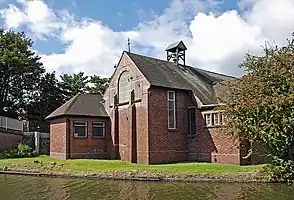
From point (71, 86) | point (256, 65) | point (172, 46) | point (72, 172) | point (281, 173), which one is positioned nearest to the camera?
point (281, 173)

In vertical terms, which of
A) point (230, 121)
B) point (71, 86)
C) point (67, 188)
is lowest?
point (67, 188)

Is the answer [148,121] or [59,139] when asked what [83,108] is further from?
[148,121]

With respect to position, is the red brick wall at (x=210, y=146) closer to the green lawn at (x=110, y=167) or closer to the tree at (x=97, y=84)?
the green lawn at (x=110, y=167)

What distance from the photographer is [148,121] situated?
29.8 metres

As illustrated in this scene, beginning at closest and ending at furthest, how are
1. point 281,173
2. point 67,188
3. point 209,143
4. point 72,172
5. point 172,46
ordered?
1. point 281,173
2. point 67,188
3. point 72,172
4. point 209,143
5. point 172,46

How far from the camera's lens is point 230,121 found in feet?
39.0

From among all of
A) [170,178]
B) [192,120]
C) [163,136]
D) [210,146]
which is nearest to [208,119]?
[192,120]

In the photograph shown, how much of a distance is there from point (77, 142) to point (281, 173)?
24.1 meters

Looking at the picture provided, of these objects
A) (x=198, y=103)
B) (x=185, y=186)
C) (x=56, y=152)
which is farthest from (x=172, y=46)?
(x=185, y=186)

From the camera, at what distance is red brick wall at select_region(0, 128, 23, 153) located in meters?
37.7

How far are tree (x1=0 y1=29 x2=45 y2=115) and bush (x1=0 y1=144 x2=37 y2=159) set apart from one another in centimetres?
1726

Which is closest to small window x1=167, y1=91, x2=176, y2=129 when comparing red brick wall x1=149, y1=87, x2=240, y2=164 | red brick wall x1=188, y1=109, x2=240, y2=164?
red brick wall x1=149, y1=87, x2=240, y2=164

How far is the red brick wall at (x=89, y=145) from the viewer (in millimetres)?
32969

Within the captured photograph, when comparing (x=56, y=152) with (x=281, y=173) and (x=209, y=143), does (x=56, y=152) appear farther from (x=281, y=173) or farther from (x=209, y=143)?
(x=281, y=173)
